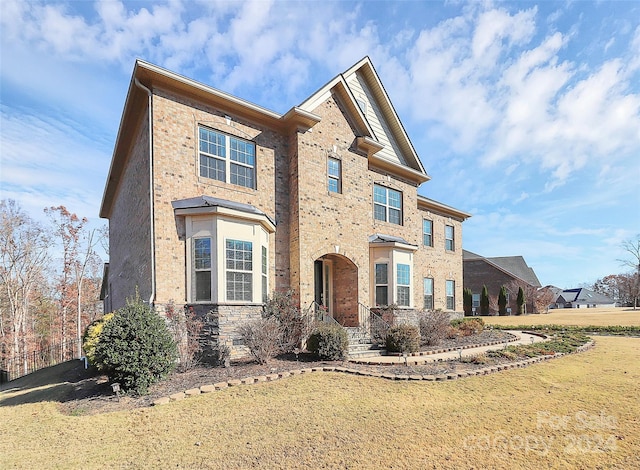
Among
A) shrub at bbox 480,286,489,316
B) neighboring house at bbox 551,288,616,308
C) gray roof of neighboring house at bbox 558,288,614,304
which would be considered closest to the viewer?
shrub at bbox 480,286,489,316

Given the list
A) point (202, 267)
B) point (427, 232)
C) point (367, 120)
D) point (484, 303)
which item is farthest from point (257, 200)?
point (484, 303)

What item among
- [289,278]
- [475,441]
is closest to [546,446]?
[475,441]

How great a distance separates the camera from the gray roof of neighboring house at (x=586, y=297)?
276 feet

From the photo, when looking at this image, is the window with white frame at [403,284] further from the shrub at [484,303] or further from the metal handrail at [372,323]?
the shrub at [484,303]

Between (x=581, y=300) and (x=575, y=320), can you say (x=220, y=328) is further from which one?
(x=581, y=300)

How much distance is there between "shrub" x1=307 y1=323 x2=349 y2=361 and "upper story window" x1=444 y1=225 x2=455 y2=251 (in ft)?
49.8

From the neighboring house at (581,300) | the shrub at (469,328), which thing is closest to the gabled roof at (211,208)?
the shrub at (469,328)

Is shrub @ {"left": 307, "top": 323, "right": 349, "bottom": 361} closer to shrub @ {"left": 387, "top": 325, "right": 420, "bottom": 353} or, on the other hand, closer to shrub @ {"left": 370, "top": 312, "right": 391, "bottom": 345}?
shrub @ {"left": 387, "top": 325, "right": 420, "bottom": 353}

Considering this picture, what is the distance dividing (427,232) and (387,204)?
5677 millimetres

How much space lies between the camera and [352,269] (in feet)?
49.0

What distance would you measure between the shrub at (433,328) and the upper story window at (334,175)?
19.8 feet

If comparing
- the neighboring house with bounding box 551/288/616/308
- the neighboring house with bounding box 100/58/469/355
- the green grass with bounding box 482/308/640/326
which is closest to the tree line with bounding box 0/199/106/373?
the neighboring house with bounding box 100/58/469/355

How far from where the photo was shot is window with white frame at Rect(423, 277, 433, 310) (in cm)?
2195

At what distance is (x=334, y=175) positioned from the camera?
14.5 metres
